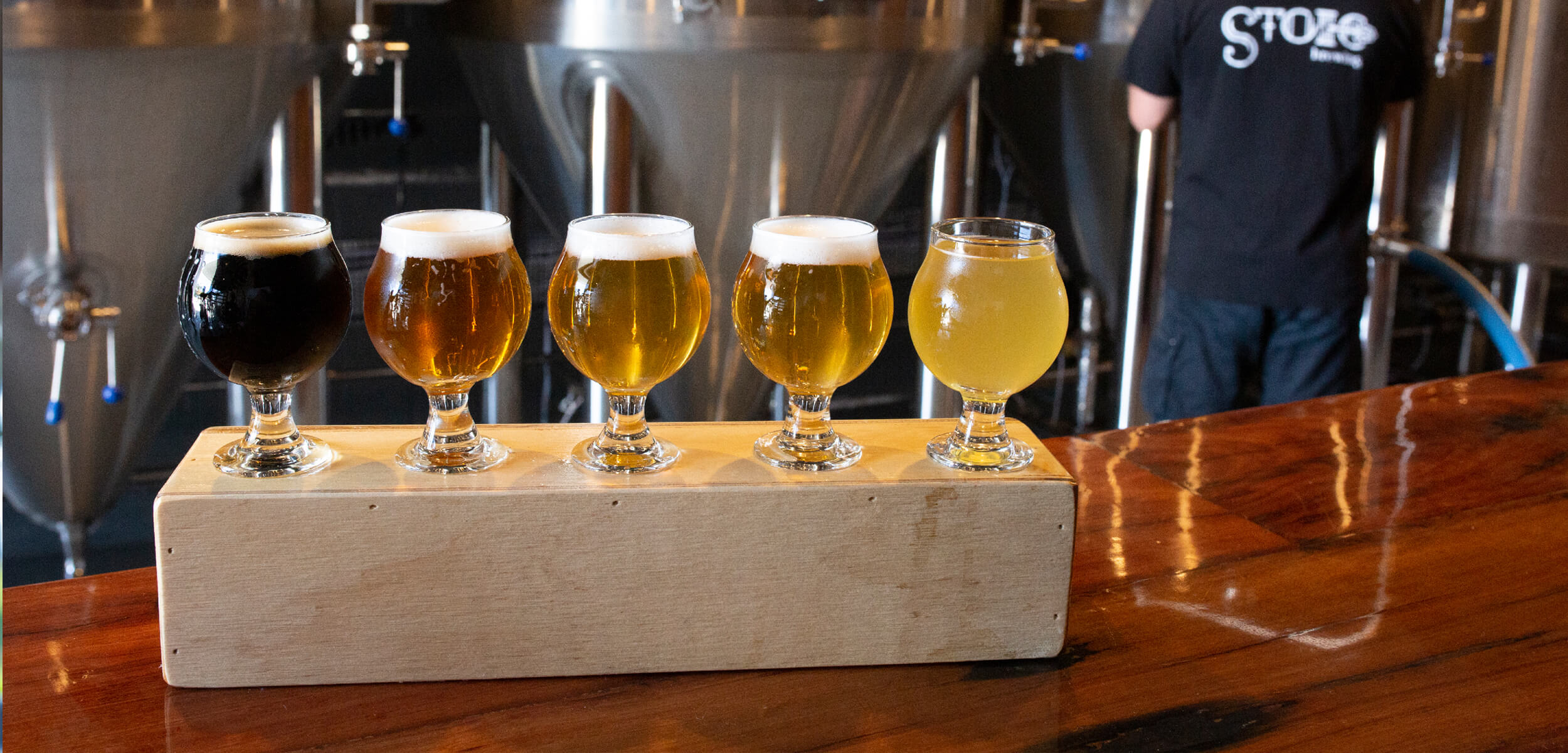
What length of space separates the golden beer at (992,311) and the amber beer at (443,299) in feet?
0.74

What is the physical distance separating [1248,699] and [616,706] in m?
0.32

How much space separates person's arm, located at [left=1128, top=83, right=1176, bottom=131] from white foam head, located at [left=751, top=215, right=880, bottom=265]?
1606mm

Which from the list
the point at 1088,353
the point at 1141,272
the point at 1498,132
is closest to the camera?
the point at 1141,272

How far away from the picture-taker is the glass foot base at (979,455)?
727 millimetres

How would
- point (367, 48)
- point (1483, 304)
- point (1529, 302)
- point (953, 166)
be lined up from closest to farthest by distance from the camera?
point (367, 48)
point (1483, 304)
point (953, 166)
point (1529, 302)

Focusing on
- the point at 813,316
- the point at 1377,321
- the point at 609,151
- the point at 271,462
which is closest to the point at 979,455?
the point at 813,316

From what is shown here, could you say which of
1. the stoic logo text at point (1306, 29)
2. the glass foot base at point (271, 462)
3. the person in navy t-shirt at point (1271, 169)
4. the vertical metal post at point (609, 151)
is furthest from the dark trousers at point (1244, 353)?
the glass foot base at point (271, 462)

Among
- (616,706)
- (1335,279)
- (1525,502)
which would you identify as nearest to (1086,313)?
(1335,279)

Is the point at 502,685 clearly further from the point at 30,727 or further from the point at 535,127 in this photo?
the point at 535,127

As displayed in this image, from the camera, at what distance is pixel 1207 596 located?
30.9 inches

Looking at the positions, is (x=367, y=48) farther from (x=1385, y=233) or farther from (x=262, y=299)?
(x=1385, y=233)

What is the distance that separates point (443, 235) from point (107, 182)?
118 cm

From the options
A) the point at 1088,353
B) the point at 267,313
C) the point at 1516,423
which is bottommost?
the point at 1088,353

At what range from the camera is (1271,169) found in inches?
82.0
